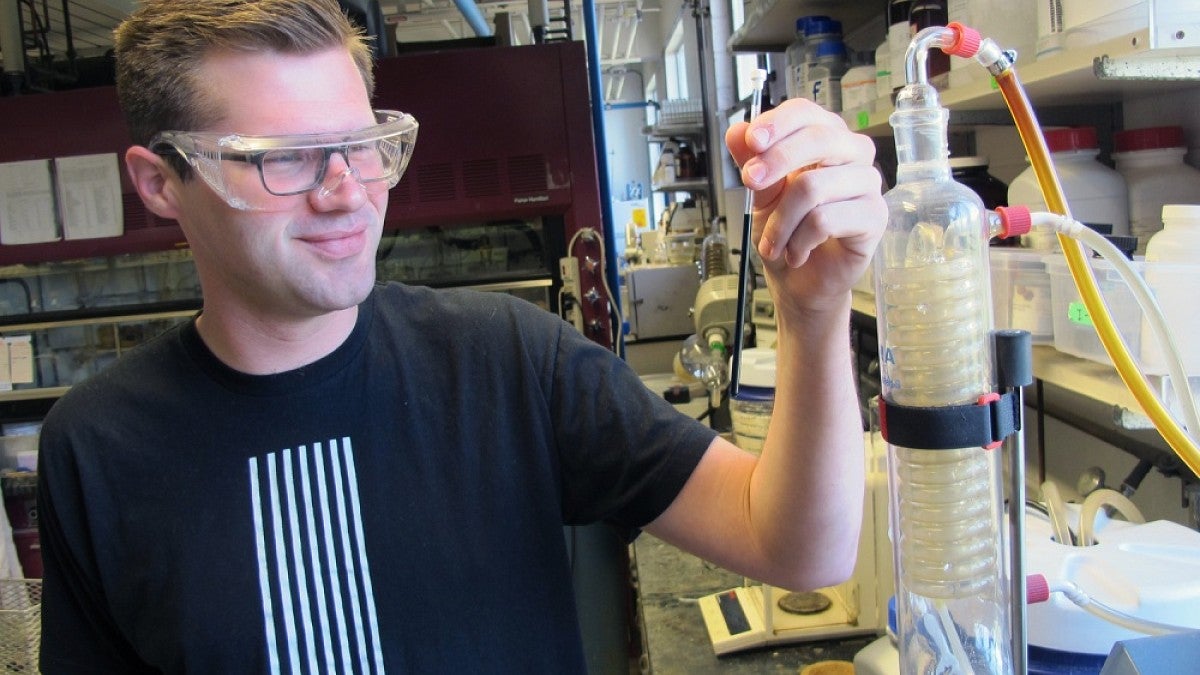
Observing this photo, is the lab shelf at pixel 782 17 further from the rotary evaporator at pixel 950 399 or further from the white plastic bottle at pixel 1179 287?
the rotary evaporator at pixel 950 399

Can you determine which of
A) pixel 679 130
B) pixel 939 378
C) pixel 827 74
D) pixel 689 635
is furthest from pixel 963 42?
pixel 679 130

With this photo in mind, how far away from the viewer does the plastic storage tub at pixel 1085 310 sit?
3.26 feet

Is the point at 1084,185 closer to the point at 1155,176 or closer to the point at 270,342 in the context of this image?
the point at 1155,176

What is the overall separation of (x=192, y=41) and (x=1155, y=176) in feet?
4.44

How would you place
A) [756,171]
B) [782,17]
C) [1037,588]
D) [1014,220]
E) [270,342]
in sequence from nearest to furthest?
[756,171] < [1014,220] < [1037,588] < [270,342] < [782,17]

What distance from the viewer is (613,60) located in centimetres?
1182

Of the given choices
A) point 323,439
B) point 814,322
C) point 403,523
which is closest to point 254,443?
point 323,439

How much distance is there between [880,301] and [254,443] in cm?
73

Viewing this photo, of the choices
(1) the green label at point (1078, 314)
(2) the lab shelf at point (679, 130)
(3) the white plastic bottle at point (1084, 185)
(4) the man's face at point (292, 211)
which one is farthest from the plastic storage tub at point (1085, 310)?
(2) the lab shelf at point (679, 130)

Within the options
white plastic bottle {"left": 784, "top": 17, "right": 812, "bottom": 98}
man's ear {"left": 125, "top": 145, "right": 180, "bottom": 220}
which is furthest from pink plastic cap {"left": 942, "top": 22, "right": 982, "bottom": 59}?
white plastic bottle {"left": 784, "top": 17, "right": 812, "bottom": 98}

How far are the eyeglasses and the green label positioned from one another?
2.97ft

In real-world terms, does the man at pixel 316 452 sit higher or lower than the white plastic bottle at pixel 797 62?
lower

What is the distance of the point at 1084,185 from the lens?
129 centimetres

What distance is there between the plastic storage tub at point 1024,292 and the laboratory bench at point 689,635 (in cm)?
69
